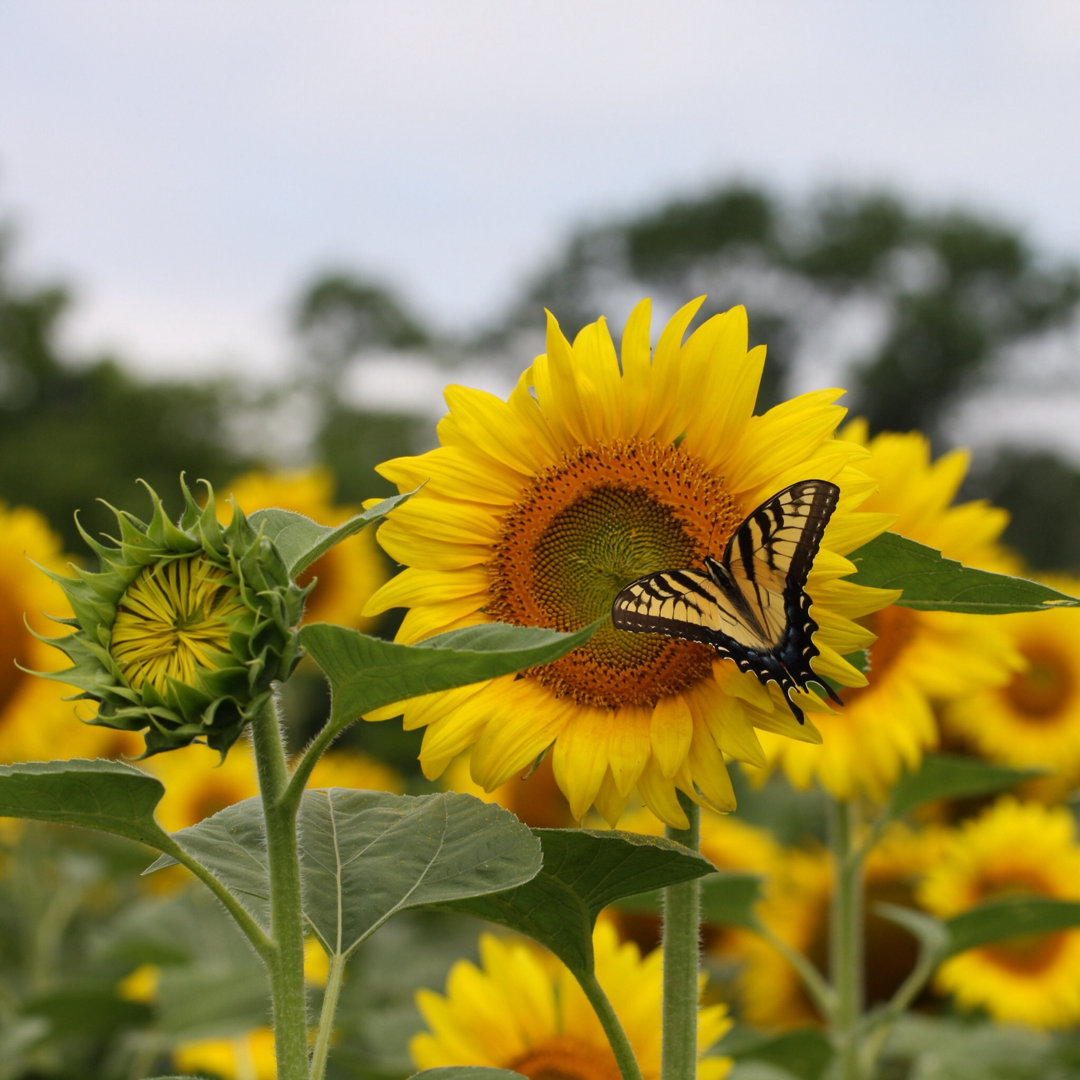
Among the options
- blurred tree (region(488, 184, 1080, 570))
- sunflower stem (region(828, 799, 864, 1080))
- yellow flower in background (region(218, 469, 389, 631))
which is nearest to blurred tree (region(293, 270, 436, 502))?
blurred tree (region(488, 184, 1080, 570))

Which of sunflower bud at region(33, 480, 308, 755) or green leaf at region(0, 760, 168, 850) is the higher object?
sunflower bud at region(33, 480, 308, 755)

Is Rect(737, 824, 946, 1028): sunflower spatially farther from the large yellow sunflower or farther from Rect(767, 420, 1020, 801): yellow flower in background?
the large yellow sunflower

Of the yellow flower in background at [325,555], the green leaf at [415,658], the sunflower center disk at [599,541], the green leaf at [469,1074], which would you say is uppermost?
the yellow flower in background at [325,555]

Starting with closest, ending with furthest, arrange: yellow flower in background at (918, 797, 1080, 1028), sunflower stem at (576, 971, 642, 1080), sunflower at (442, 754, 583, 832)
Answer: sunflower stem at (576, 971, 642, 1080) < yellow flower in background at (918, 797, 1080, 1028) < sunflower at (442, 754, 583, 832)

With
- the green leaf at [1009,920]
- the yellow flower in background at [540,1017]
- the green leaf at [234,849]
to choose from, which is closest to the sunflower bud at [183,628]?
the green leaf at [234,849]

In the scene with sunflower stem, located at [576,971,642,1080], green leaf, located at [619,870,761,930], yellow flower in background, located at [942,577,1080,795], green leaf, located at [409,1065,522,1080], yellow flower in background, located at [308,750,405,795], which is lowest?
green leaf, located at [409,1065,522,1080]

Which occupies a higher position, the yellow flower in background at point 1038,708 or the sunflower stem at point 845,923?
the yellow flower in background at point 1038,708

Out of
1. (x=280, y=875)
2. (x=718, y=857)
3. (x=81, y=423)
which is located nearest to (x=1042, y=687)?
(x=718, y=857)

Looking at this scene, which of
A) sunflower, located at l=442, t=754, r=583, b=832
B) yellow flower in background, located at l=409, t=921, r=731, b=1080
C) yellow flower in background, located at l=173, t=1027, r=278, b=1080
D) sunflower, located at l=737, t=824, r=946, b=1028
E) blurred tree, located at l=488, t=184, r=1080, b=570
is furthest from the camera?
blurred tree, located at l=488, t=184, r=1080, b=570

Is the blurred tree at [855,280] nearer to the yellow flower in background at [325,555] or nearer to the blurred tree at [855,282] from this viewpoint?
the blurred tree at [855,282]
